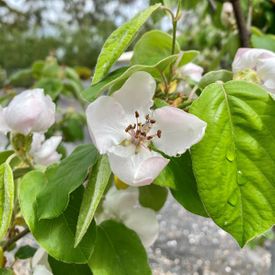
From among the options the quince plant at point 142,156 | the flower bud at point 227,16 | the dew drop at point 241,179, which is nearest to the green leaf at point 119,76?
the quince plant at point 142,156

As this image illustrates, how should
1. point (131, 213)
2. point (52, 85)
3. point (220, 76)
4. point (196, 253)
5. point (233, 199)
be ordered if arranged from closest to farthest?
point (233, 199) < point (220, 76) < point (131, 213) < point (196, 253) < point (52, 85)

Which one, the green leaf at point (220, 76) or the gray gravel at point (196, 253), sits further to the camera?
the gray gravel at point (196, 253)

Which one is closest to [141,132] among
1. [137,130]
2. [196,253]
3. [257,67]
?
[137,130]

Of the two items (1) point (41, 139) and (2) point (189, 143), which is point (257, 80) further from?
(1) point (41, 139)

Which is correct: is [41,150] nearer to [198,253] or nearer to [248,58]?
[248,58]

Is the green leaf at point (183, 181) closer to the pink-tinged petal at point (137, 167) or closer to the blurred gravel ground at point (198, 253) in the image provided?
the pink-tinged petal at point (137, 167)

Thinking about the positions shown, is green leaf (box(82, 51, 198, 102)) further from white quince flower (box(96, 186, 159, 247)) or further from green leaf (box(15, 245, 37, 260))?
green leaf (box(15, 245, 37, 260))

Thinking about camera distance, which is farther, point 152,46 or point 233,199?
point 152,46

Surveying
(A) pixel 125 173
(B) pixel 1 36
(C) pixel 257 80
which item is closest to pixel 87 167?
(A) pixel 125 173
